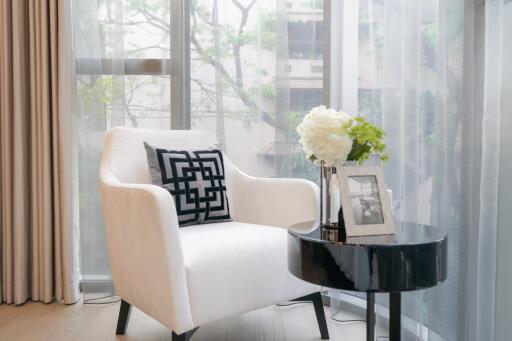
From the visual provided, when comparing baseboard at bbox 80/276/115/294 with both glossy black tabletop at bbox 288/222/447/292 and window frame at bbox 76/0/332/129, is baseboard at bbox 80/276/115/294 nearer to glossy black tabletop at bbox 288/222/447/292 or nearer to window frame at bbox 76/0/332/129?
window frame at bbox 76/0/332/129

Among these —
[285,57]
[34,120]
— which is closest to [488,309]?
[285,57]

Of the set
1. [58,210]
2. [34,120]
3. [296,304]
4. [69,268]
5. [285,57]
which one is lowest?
[296,304]

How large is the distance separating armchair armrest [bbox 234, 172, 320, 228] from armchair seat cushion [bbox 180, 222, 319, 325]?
0.52 ft

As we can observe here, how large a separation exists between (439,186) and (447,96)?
0.30m

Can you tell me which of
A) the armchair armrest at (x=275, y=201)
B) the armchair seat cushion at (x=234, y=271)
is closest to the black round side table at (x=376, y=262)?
the armchair seat cushion at (x=234, y=271)

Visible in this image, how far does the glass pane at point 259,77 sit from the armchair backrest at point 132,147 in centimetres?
44

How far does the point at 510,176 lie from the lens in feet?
5.02

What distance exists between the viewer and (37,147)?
99.0 inches

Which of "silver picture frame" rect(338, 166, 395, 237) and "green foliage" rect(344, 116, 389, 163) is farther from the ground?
"green foliage" rect(344, 116, 389, 163)


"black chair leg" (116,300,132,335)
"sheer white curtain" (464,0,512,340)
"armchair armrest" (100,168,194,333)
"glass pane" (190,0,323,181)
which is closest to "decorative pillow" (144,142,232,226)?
"armchair armrest" (100,168,194,333)

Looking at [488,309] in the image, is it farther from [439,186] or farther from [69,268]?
[69,268]

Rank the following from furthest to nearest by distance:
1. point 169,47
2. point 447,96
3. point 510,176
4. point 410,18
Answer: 1. point 169,47
2. point 410,18
3. point 447,96
4. point 510,176

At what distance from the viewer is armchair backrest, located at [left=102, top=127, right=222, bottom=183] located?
205cm

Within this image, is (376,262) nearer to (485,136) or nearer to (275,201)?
(485,136)
